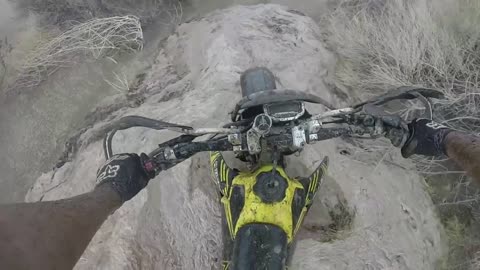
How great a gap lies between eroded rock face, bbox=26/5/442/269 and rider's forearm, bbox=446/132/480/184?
3.39 feet

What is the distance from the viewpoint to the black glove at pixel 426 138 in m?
1.68

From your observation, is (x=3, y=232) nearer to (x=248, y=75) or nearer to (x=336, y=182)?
(x=248, y=75)

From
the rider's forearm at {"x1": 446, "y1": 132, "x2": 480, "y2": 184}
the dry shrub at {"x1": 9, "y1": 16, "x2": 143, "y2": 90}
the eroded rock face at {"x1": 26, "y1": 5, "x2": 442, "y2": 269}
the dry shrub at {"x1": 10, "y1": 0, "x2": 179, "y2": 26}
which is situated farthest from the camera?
the dry shrub at {"x1": 10, "y1": 0, "x2": 179, "y2": 26}

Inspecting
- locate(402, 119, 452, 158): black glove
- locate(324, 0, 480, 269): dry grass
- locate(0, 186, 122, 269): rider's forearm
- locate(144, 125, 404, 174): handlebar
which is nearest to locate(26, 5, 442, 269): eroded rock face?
locate(324, 0, 480, 269): dry grass


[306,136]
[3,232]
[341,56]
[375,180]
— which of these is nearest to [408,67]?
[341,56]

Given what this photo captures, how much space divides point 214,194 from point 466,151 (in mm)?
1365

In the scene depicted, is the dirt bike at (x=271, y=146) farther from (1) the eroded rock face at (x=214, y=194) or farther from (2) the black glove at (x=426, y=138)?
(1) the eroded rock face at (x=214, y=194)

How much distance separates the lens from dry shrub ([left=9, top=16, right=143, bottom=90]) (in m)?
3.73

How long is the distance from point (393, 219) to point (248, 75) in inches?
41.2

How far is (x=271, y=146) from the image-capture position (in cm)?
180

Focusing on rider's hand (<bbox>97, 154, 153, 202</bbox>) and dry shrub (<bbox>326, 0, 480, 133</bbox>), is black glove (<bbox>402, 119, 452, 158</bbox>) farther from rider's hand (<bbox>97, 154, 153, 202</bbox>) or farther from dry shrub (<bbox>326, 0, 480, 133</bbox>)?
dry shrub (<bbox>326, 0, 480, 133</bbox>)

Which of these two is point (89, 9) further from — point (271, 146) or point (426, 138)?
point (426, 138)

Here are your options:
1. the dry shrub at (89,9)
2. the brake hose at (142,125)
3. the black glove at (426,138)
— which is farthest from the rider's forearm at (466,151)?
the dry shrub at (89,9)

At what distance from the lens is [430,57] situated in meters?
3.09
